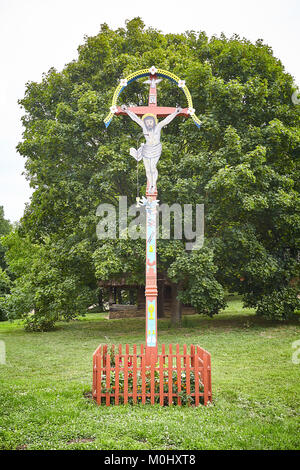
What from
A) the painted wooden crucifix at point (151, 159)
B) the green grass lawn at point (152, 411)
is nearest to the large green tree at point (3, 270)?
the green grass lawn at point (152, 411)

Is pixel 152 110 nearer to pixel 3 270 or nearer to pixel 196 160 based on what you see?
pixel 196 160

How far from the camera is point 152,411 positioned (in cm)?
640

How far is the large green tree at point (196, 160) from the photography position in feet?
49.8

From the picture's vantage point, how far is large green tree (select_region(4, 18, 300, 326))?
1516 cm

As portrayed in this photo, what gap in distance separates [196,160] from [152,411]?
35.2ft

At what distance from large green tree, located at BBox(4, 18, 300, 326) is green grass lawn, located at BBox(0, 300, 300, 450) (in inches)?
166

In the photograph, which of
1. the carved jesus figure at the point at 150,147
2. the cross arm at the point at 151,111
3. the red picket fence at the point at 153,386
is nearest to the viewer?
the red picket fence at the point at 153,386

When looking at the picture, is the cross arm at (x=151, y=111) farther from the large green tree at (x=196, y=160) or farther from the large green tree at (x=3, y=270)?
the large green tree at (x=3, y=270)

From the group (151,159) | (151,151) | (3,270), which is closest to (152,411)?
(151,159)

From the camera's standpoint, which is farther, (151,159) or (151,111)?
(151,111)

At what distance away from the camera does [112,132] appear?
660 inches

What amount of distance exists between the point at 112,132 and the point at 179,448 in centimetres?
1384

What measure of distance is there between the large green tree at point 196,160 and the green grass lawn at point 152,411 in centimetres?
421

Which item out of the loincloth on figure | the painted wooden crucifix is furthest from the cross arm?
the loincloth on figure
